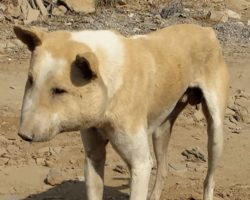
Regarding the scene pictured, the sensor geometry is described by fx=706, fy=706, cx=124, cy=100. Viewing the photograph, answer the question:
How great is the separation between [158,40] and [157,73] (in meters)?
0.38

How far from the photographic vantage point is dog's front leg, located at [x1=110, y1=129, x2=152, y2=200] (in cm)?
457

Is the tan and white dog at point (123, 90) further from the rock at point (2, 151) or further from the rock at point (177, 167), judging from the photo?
the rock at point (2, 151)

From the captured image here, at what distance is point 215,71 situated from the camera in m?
5.55

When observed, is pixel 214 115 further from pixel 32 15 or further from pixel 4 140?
pixel 32 15

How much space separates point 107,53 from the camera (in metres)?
4.25

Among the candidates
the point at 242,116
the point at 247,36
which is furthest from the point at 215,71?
the point at 247,36

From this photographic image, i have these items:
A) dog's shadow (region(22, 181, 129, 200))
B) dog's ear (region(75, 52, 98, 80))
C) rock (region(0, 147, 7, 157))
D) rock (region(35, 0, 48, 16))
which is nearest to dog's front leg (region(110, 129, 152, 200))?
dog's ear (region(75, 52, 98, 80))

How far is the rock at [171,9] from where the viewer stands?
12390mm

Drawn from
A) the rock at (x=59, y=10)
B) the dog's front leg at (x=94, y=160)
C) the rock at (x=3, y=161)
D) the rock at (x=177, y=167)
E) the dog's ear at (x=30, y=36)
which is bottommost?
the rock at (x=3, y=161)

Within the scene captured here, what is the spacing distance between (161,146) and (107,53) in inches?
77.5

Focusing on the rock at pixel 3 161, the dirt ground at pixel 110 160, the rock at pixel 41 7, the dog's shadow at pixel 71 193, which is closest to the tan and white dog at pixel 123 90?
the dog's shadow at pixel 71 193

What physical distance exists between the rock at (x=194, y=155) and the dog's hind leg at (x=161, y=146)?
106cm

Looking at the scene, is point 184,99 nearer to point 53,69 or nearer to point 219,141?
point 219,141

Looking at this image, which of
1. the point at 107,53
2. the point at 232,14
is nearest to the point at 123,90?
the point at 107,53
